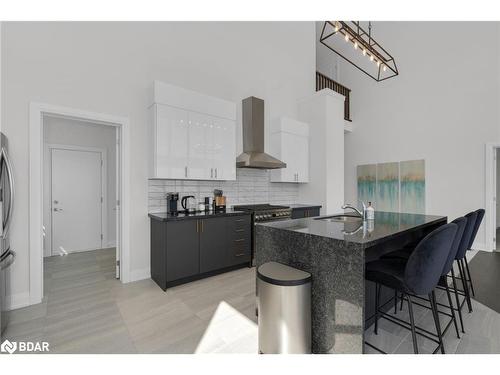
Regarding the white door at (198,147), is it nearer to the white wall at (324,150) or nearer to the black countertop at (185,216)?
the black countertop at (185,216)

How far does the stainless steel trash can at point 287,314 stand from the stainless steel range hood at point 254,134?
2667 millimetres

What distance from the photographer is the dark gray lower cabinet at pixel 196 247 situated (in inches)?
120

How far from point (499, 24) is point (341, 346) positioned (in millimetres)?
6749

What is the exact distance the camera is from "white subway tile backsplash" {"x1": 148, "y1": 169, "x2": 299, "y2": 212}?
365 cm

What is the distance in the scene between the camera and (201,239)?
3301 millimetres

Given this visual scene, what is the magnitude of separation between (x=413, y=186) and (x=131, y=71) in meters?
6.14

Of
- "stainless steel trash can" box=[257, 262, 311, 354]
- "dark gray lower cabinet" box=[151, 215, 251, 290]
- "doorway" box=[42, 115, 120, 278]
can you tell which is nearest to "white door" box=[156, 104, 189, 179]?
"dark gray lower cabinet" box=[151, 215, 251, 290]

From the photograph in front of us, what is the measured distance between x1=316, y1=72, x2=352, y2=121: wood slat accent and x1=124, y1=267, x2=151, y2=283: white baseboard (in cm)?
544

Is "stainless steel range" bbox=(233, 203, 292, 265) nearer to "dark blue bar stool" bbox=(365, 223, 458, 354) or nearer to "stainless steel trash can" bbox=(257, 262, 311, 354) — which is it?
"stainless steel trash can" bbox=(257, 262, 311, 354)

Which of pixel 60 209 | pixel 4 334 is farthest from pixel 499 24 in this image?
pixel 60 209

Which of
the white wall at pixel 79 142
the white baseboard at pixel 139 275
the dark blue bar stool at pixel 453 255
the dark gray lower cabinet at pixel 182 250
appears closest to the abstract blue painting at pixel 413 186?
the dark blue bar stool at pixel 453 255

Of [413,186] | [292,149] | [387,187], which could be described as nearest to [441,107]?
[413,186]

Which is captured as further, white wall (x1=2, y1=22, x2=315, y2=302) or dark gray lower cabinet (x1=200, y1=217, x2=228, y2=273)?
dark gray lower cabinet (x1=200, y1=217, x2=228, y2=273)
